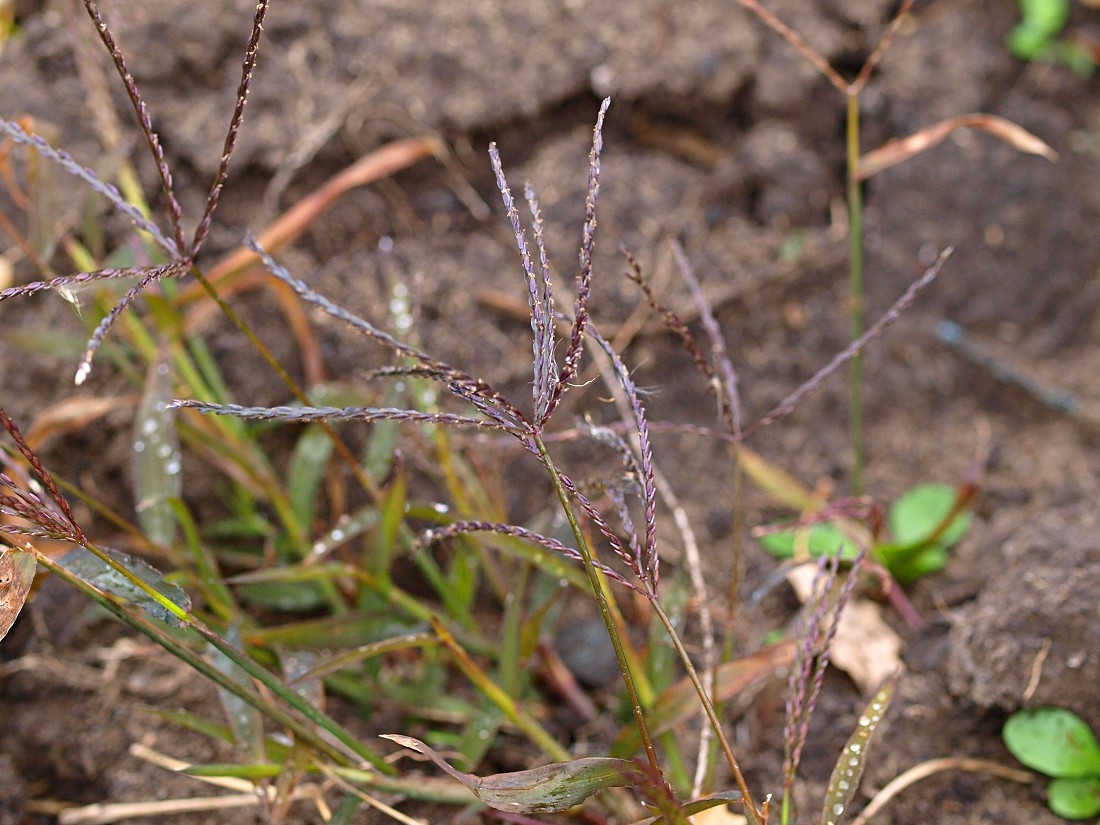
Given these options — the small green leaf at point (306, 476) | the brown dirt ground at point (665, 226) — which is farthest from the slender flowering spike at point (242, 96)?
the brown dirt ground at point (665, 226)

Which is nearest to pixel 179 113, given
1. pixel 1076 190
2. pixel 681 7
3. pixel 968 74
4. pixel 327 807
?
pixel 681 7

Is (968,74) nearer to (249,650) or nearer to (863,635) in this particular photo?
(863,635)

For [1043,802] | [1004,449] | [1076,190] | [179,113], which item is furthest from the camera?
[1076,190]

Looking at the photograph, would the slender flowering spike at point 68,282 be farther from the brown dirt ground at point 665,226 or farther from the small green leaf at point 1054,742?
the small green leaf at point 1054,742

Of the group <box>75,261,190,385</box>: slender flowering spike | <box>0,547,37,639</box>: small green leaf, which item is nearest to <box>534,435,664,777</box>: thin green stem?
<box>75,261,190,385</box>: slender flowering spike

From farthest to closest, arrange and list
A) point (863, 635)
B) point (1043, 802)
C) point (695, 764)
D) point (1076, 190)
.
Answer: point (1076, 190) → point (863, 635) → point (695, 764) → point (1043, 802)

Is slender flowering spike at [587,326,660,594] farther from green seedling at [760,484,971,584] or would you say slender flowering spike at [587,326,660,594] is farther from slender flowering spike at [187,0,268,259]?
green seedling at [760,484,971,584]

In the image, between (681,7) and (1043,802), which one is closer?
(1043,802)

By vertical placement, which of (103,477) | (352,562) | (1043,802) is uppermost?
(103,477)
